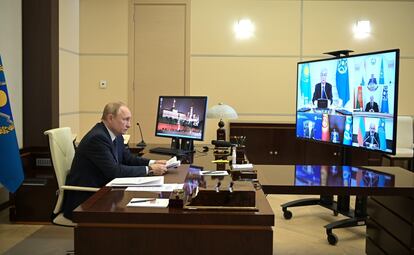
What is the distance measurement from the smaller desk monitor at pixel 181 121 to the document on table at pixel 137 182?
52.8 inches

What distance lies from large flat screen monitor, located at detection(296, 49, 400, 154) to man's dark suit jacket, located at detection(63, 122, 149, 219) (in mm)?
1769

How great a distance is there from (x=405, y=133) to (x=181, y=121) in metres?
3.43

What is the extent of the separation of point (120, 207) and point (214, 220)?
1.45ft

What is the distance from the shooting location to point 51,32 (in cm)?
505

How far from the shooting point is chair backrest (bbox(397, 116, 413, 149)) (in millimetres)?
6090

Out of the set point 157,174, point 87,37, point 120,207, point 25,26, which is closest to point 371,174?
point 157,174

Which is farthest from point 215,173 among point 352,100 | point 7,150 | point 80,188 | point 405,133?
point 405,133

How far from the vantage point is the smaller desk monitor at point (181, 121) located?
13.5ft

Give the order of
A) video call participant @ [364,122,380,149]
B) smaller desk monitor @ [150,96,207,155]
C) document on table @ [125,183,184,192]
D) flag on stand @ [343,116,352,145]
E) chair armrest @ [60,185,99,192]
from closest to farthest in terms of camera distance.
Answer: document on table @ [125,183,184,192] → chair armrest @ [60,185,99,192] → video call participant @ [364,122,380,149] → flag on stand @ [343,116,352,145] → smaller desk monitor @ [150,96,207,155]

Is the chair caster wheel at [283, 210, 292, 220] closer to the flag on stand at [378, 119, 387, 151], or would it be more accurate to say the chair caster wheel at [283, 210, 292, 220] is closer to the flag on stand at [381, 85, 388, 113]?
the flag on stand at [378, 119, 387, 151]

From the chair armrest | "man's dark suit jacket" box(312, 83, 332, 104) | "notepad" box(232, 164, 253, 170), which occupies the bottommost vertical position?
the chair armrest

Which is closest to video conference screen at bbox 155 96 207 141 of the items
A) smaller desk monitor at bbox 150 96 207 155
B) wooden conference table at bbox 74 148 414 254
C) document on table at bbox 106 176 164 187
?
smaller desk monitor at bbox 150 96 207 155

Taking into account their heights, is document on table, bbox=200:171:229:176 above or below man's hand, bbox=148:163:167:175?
below

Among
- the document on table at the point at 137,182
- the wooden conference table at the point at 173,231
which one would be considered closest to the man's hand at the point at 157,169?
the document on table at the point at 137,182
